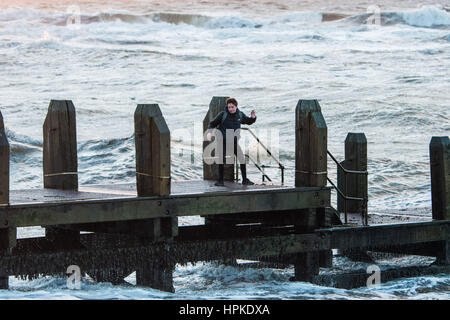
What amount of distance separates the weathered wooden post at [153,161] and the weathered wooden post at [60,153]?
4.01 ft

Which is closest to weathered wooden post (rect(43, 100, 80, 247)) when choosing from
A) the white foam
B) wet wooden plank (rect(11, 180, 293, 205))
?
wet wooden plank (rect(11, 180, 293, 205))

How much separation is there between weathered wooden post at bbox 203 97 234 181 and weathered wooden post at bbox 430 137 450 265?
2.88 metres

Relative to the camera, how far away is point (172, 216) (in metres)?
12.8

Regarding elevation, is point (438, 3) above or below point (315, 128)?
above

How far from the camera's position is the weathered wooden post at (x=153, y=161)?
12562 mm

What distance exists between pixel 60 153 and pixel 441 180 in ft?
17.7

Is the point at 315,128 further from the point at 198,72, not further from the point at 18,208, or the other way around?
the point at 198,72

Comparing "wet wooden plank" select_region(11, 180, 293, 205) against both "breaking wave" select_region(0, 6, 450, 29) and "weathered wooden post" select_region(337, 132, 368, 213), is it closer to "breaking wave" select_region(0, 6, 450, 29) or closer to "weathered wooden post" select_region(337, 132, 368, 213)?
"weathered wooden post" select_region(337, 132, 368, 213)

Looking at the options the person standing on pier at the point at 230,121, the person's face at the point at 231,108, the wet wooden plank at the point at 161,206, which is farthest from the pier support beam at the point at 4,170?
the person's face at the point at 231,108

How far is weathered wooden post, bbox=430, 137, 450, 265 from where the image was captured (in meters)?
15.2

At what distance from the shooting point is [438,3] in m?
74.6

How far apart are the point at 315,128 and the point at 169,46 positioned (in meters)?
42.2

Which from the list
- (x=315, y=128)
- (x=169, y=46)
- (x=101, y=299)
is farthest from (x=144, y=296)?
(x=169, y=46)
